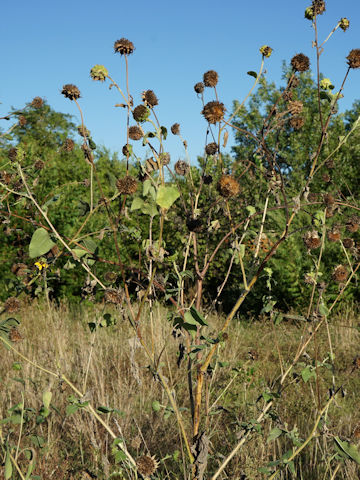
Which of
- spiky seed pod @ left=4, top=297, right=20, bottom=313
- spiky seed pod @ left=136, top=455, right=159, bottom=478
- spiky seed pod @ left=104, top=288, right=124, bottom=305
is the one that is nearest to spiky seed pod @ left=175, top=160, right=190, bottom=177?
spiky seed pod @ left=104, top=288, right=124, bottom=305

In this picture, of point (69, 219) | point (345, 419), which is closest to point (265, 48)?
point (345, 419)

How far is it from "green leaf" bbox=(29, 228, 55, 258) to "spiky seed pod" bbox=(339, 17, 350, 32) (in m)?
1.40

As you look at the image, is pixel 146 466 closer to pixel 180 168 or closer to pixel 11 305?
pixel 11 305

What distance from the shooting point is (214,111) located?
160cm

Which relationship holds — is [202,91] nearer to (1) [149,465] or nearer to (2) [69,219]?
(1) [149,465]

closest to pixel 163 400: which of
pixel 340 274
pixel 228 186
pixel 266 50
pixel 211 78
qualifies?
pixel 340 274

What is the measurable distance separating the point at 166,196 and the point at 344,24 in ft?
3.74

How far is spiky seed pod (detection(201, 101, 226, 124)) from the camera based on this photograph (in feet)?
5.26

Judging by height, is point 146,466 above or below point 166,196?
below

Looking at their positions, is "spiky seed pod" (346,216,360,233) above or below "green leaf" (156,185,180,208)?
below

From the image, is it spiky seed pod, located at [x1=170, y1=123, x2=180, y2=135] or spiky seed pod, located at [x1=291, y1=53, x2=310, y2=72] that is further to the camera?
spiky seed pod, located at [x1=170, y1=123, x2=180, y2=135]

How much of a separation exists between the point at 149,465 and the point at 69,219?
5293 mm

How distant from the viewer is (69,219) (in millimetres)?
6531

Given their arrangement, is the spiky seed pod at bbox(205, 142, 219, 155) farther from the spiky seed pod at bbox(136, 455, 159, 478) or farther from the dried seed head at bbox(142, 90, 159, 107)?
the spiky seed pod at bbox(136, 455, 159, 478)
